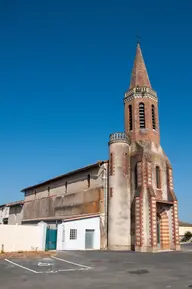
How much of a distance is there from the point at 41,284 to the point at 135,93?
2605 cm

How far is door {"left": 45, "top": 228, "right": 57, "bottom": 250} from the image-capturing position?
2398cm

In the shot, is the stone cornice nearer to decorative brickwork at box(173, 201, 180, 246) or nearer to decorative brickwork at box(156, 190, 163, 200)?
decorative brickwork at box(156, 190, 163, 200)

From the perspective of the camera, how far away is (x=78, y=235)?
1008 inches

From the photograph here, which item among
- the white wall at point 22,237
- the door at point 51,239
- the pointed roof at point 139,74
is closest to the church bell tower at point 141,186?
the pointed roof at point 139,74

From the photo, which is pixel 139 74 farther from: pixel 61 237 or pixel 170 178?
pixel 61 237

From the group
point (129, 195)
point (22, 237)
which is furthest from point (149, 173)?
point (22, 237)

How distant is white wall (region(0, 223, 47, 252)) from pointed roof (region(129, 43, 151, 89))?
66.8ft

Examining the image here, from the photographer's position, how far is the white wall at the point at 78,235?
2481 cm

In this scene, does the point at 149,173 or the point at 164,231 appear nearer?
the point at 149,173

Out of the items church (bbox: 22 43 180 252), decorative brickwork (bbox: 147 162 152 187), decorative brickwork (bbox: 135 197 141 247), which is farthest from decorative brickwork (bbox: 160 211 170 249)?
decorative brickwork (bbox: 147 162 152 187)

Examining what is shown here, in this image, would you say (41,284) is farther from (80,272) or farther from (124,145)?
(124,145)

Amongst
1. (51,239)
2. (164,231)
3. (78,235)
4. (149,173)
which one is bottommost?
(51,239)

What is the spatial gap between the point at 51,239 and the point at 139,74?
22.0m

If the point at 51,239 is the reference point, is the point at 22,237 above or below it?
above
